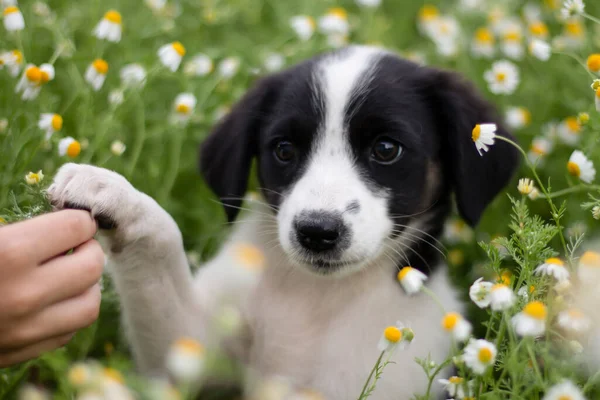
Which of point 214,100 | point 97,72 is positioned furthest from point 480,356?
point 214,100

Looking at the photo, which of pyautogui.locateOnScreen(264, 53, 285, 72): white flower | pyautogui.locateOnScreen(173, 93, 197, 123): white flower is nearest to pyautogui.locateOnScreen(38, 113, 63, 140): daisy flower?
pyautogui.locateOnScreen(173, 93, 197, 123): white flower

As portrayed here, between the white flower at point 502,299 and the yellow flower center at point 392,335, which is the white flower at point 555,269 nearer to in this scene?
the white flower at point 502,299

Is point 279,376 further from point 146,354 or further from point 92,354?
point 92,354

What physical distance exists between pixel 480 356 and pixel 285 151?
4.50 feet

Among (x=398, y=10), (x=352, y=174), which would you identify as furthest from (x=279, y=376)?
(x=398, y=10)

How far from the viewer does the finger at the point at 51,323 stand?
2047 millimetres

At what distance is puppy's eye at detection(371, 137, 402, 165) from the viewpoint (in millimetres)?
2887

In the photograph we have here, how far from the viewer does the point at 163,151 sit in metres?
4.11

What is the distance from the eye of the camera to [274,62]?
4273mm

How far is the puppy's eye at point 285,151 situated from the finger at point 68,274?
1.02 m

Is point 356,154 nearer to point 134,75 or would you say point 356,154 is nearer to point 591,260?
point 591,260

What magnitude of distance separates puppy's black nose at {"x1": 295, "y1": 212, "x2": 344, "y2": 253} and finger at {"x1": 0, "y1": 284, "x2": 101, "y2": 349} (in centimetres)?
79

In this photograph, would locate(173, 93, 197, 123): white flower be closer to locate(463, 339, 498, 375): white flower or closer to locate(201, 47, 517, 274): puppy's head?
locate(201, 47, 517, 274): puppy's head

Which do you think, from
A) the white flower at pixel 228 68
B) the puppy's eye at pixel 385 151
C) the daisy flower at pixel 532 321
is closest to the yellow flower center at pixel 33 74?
the white flower at pixel 228 68
